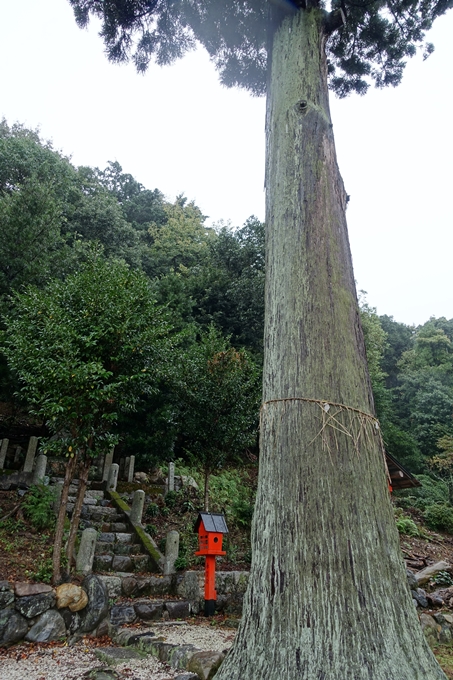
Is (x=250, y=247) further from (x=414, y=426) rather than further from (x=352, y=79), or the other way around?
(x=414, y=426)

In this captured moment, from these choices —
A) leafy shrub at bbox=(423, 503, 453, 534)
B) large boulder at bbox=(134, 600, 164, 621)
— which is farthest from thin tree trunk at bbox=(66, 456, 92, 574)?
leafy shrub at bbox=(423, 503, 453, 534)

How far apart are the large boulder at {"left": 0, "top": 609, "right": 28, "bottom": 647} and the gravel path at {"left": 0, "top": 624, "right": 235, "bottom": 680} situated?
9 centimetres

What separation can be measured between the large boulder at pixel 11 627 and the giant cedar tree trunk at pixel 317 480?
117 inches

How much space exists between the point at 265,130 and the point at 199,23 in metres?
4.17

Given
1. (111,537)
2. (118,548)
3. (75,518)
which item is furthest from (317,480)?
(111,537)

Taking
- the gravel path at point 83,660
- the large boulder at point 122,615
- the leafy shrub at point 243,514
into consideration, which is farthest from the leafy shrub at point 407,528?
the large boulder at point 122,615

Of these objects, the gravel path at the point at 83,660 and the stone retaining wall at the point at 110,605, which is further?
the stone retaining wall at the point at 110,605

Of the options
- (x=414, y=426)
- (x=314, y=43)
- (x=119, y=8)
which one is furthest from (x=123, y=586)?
(x=414, y=426)

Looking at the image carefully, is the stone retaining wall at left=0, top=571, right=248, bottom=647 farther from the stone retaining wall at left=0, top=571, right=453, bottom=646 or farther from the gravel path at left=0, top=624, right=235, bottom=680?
the gravel path at left=0, top=624, right=235, bottom=680

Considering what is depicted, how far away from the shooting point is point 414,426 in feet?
68.8

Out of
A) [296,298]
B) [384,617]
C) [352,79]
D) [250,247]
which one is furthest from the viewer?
[250,247]

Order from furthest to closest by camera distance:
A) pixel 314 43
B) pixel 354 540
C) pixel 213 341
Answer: pixel 213 341
pixel 314 43
pixel 354 540

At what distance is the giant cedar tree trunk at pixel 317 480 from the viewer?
1.98 m

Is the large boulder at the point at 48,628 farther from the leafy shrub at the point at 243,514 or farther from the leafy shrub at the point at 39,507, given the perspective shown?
the leafy shrub at the point at 243,514
